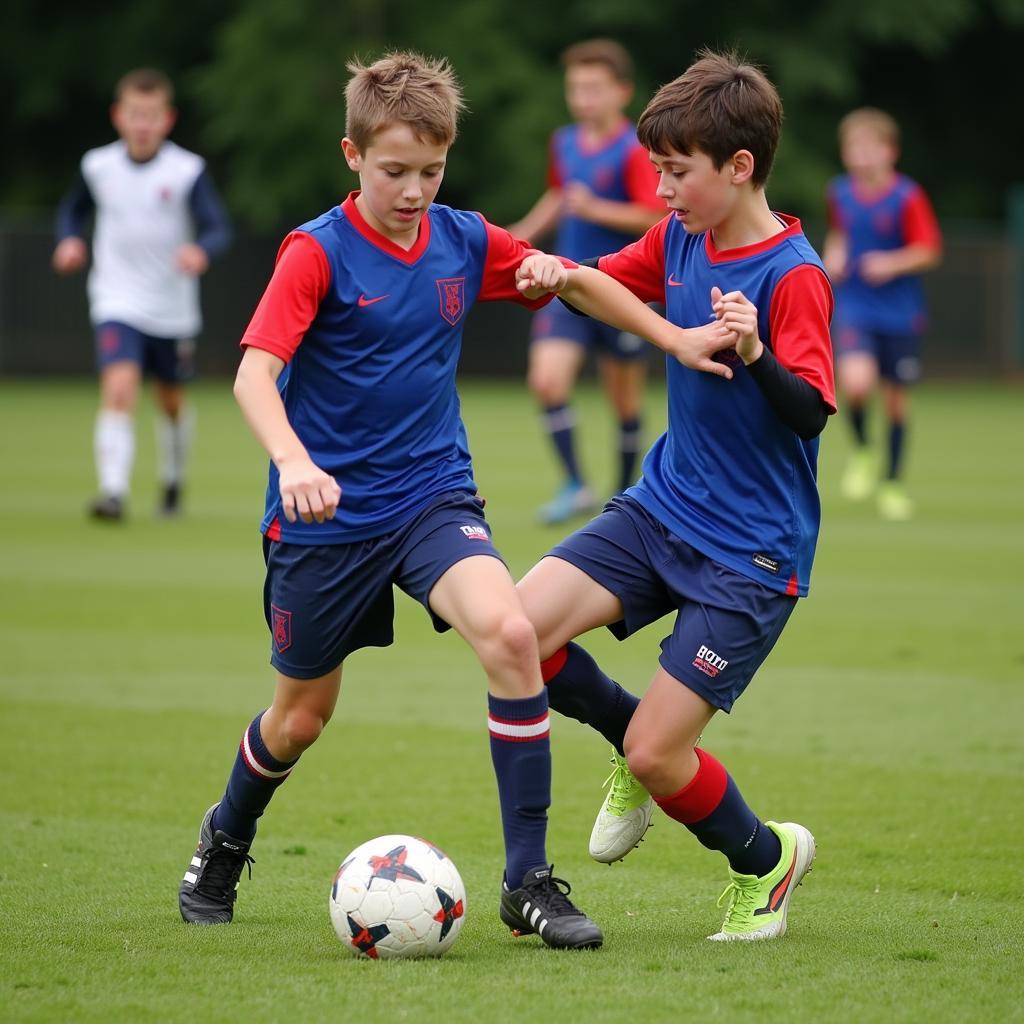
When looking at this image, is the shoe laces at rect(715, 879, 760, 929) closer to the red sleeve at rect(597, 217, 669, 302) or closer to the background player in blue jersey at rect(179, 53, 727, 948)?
the background player in blue jersey at rect(179, 53, 727, 948)

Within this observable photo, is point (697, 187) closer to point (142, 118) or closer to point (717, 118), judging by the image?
point (717, 118)

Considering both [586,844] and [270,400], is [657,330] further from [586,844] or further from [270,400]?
[586,844]

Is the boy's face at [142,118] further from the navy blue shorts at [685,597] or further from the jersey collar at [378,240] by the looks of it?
the navy blue shorts at [685,597]

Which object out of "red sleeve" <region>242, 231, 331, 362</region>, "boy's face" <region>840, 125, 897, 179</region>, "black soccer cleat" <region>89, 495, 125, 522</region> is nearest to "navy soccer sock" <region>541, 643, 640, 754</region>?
"red sleeve" <region>242, 231, 331, 362</region>

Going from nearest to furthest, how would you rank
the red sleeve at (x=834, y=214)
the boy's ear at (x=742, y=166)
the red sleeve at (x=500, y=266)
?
the boy's ear at (x=742, y=166) → the red sleeve at (x=500, y=266) → the red sleeve at (x=834, y=214)

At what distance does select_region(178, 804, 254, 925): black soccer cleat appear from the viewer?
4488mm

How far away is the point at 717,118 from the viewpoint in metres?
4.38

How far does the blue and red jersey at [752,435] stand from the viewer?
172 inches

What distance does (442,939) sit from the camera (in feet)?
13.5

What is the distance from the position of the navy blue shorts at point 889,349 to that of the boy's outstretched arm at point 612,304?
9606 millimetres

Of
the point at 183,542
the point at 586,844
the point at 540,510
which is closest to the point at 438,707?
the point at 586,844

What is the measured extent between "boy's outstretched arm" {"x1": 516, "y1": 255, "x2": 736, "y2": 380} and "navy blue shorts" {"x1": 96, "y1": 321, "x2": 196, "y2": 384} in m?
8.04

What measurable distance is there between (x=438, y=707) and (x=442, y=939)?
3.04m

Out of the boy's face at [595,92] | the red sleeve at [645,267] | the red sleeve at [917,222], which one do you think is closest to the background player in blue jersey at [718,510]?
the red sleeve at [645,267]
